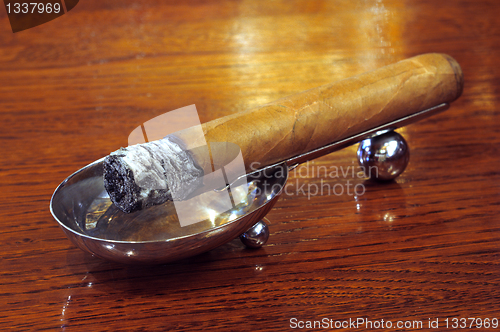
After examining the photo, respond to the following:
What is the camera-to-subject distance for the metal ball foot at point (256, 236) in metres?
0.61

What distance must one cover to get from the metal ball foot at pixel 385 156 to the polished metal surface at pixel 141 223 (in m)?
0.17

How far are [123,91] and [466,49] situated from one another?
3.01 feet

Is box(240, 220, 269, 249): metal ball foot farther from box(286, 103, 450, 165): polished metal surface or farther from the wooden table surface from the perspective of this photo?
box(286, 103, 450, 165): polished metal surface

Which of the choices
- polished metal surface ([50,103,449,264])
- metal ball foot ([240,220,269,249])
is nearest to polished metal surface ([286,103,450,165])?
polished metal surface ([50,103,449,264])

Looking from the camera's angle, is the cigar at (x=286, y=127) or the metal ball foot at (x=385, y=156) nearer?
the cigar at (x=286, y=127)

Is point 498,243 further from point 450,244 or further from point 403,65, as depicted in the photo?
point 403,65

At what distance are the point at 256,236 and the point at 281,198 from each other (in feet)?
0.47

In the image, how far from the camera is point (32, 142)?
0.91 m

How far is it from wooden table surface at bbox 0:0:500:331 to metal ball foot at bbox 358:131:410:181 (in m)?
0.02

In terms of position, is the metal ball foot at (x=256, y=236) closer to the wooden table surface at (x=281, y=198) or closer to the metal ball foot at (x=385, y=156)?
the wooden table surface at (x=281, y=198)

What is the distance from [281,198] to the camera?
743mm

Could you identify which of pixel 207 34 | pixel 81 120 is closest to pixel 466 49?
pixel 207 34

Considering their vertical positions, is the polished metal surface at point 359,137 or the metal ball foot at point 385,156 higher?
the polished metal surface at point 359,137

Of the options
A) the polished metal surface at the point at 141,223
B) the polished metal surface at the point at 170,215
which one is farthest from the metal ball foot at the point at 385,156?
the polished metal surface at the point at 141,223
